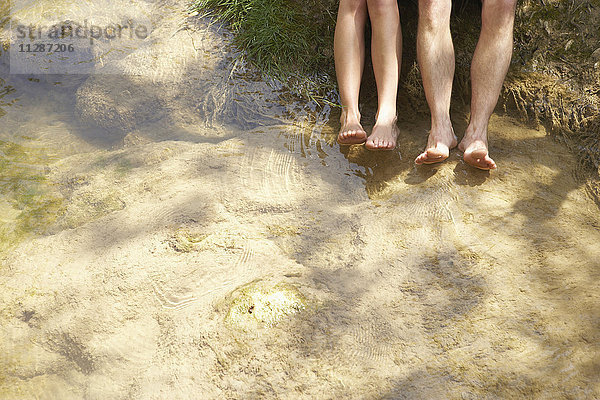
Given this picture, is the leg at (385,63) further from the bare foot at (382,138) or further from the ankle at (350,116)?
the ankle at (350,116)

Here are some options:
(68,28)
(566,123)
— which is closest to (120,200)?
(68,28)

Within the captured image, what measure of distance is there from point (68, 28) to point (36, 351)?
2.73 meters

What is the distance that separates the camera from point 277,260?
2248mm

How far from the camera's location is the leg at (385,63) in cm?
276

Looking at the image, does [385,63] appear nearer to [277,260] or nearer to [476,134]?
[476,134]

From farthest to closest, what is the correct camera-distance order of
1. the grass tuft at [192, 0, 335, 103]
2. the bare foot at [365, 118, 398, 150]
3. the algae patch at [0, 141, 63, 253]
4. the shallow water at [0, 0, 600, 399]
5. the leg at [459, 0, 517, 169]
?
the grass tuft at [192, 0, 335, 103], the bare foot at [365, 118, 398, 150], the leg at [459, 0, 517, 169], the algae patch at [0, 141, 63, 253], the shallow water at [0, 0, 600, 399]

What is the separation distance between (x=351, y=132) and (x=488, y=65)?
88 centimetres

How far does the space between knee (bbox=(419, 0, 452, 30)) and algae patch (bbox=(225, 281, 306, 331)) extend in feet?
5.72

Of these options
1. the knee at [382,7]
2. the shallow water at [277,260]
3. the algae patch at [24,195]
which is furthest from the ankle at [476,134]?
the algae patch at [24,195]

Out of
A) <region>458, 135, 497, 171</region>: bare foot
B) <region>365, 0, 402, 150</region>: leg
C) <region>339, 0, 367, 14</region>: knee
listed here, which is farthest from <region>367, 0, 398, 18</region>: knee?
<region>458, 135, 497, 171</region>: bare foot

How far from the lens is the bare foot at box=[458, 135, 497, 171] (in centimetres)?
253

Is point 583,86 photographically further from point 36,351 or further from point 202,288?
point 36,351

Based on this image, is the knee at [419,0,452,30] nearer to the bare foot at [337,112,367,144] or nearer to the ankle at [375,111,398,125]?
the ankle at [375,111,398,125]

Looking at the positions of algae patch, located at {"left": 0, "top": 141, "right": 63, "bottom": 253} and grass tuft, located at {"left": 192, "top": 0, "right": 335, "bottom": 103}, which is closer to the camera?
algae patch, located at {"left": 0, "top": 141, "right": 63, "bottom": 253}
